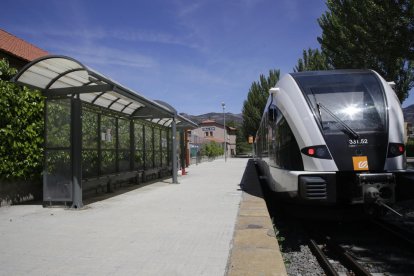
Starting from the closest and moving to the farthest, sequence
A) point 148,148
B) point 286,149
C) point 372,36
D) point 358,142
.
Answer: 1. point 358,142
2. point 286,149
3. point 372,36
4. point 148,148

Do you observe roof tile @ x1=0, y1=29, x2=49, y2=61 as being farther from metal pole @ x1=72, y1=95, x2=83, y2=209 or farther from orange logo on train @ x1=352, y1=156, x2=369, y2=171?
orange logo on train @ x1=352, y1=156, x2=369, y2=171

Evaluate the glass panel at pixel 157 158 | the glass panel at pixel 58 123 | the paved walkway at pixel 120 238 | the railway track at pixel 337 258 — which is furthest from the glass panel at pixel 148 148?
the railway track at pixel 337 258

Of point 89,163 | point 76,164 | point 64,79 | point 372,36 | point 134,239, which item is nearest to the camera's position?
point 134,239

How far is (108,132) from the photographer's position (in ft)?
34.6

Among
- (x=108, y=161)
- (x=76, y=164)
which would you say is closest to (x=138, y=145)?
(x=108, y=161)

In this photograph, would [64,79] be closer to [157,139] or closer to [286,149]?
[286,149]

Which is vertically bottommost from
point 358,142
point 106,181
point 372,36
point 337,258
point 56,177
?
point 337,258

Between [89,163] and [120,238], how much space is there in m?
4.51

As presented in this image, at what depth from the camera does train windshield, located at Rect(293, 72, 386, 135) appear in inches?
243

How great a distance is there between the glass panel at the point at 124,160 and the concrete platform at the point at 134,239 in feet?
10.4

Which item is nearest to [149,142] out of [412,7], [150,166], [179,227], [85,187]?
[150,166]

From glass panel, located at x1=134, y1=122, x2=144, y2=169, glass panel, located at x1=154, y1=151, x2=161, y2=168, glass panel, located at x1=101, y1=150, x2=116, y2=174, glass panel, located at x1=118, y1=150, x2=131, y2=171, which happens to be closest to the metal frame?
glass panel, located at x1=101, y1=150, x2=116, y2=174

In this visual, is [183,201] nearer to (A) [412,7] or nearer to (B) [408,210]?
(B) [408,210]

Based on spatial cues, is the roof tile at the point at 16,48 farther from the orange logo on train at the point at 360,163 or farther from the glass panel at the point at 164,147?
the orange logo on train at the point at 360,163
